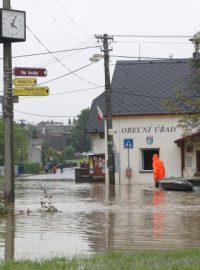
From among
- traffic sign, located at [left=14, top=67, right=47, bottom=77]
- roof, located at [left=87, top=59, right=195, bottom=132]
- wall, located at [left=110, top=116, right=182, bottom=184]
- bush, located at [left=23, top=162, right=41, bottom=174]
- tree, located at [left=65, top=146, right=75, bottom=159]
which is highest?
roof, located at [left=87, top=59, right=195, bottom=132]

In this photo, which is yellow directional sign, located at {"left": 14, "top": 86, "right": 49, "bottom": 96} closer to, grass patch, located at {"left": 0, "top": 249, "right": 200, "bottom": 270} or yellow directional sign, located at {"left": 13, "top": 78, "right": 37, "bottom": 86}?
yellow directional sign, located at {"left": 13, "top": 78, "right": 37, "bottom": 86}

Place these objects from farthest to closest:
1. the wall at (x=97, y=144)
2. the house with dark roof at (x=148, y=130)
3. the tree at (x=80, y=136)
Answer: the tree at (x=80, y=136) → the wall at (x=97, y=144) → the house with dark roof at (x=148, y=130)

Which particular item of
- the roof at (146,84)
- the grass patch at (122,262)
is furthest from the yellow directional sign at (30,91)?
the roof at (146,84)

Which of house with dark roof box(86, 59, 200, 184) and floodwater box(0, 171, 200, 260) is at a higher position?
house with dark roof box(86, 59, 200, 184)

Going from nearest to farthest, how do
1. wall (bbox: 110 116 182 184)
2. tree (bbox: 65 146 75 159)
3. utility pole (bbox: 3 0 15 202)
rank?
utility pole (bbox: 3 0 15 202), wall (bbox: 110 116 182 184), tree (bbox: 65 146 75 159)

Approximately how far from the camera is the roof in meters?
41.2

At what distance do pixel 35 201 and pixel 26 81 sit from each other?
15.4 ft

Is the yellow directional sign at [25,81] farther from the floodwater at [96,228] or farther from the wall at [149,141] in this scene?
the wall at [149,141]

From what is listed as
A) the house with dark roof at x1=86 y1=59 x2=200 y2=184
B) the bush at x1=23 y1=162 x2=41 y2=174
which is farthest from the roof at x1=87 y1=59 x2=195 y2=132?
the bush at x1=23 y1=162 x2=41 y2=174

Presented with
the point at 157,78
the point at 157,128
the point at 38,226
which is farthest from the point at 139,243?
the point at 157,78

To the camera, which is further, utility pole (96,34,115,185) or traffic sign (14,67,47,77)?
utility pole (96,34,115,185)

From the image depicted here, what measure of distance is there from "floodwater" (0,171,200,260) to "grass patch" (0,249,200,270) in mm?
865

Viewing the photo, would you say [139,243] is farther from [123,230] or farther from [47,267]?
[47,267]

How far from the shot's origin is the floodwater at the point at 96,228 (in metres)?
11.2
